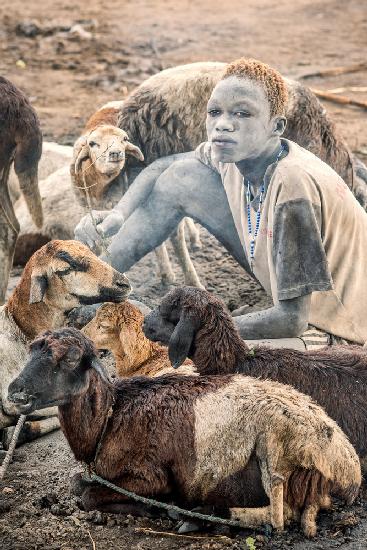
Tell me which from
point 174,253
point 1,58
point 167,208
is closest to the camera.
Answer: point 167,208

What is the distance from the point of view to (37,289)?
22.3 feet

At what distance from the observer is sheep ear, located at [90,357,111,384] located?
567cm

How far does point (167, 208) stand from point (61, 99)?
6545mm

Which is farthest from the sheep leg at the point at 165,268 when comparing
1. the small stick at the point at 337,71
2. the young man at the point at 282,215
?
the small stick at the point at 337,71

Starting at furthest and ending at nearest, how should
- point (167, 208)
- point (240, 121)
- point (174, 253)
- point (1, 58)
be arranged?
point (1, 58), point (174, 253), point (167, 208), point (240, 121)

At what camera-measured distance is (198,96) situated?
28.1 ft

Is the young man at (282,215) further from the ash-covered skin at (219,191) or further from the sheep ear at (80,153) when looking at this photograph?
the sheep ear at (80,153)

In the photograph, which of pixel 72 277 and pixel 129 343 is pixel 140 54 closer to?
pixel 72 277

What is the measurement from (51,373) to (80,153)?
11.5 feet

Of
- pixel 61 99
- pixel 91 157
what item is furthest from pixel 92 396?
pixel 61 99

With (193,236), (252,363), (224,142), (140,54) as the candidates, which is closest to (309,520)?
(252,363)

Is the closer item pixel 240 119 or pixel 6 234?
pixel 240 119

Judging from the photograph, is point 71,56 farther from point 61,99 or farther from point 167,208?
point 167,208

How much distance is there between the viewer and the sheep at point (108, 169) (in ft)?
27.8
